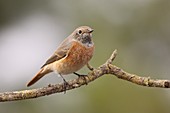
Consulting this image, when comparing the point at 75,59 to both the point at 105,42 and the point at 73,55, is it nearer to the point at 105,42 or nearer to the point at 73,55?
the point at 73,55

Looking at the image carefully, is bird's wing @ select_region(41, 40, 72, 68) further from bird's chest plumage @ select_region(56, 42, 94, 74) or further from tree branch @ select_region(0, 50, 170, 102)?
tree branch @ select_region(0, 50, 170, 102)

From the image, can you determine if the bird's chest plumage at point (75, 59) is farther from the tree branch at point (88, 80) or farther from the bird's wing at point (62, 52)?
the tree branch at point (88, 80)

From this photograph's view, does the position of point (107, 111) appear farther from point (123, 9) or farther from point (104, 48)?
point (123, 9)

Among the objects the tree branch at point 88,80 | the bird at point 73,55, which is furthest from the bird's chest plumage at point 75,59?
the tree branch at point 88,80

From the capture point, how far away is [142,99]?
8922 millimetres

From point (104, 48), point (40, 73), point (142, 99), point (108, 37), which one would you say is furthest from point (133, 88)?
point (40, 73)

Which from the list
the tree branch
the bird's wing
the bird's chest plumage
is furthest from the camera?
the bird's wing

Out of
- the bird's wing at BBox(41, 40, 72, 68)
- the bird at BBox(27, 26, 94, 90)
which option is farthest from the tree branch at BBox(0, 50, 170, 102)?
the bird's wing at BBox(41, 40, 72, 68)

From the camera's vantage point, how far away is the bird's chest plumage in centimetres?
513

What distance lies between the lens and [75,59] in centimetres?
521

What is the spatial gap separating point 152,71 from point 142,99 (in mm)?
1397

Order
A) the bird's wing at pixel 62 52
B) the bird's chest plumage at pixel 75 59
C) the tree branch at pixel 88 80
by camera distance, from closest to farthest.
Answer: the tree branch at pixel 88 80, the bird's chest plumage at pixel 75 59, the bird's wing at pixel 62 52

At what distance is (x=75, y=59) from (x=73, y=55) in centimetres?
8

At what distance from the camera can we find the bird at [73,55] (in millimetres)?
5164
